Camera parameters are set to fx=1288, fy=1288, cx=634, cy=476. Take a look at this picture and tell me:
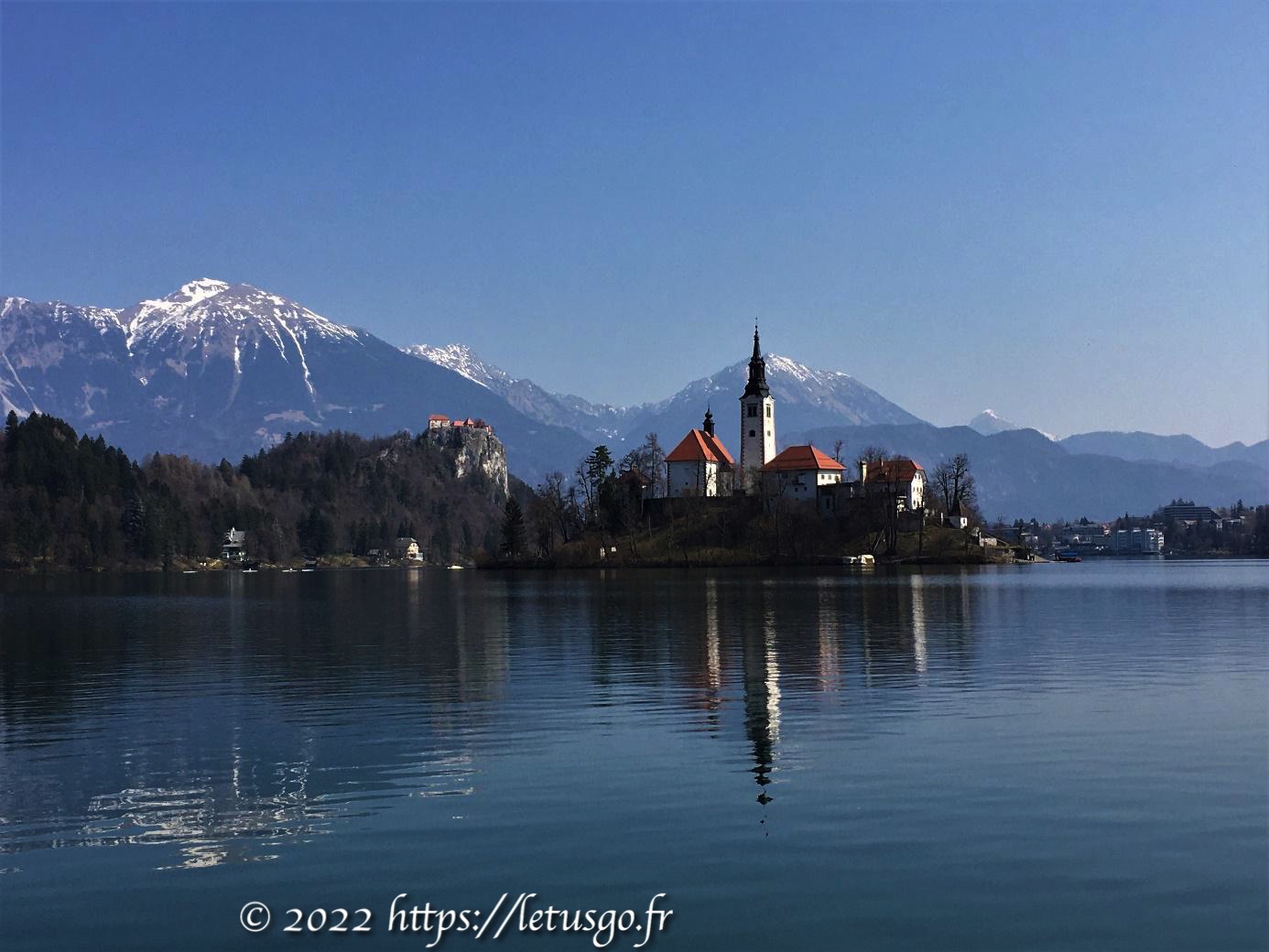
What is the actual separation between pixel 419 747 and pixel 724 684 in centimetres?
1456

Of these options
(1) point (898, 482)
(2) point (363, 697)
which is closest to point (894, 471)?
(1) point (898, 482)

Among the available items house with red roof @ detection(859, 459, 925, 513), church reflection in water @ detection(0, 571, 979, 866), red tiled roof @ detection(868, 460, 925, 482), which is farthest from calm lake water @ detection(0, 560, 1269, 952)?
red tiled roof @ detection(868, 460, 925, 482)

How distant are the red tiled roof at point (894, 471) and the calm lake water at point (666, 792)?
13490 cm

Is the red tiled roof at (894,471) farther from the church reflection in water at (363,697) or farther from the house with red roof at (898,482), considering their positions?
the church reflection in water at (363,697)

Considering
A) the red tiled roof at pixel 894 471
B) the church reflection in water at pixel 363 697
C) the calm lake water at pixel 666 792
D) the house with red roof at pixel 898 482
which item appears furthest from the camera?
the red tiled roof at pixel 894 471

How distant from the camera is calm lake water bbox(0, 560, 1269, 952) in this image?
59.2ft

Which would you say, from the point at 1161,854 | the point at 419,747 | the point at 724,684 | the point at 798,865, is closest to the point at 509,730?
the point at 419,747

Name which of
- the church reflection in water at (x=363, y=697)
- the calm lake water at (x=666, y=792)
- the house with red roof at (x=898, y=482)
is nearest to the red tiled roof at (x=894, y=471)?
the house with red roof at (x=898, y=482)

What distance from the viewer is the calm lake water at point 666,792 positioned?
18031mm

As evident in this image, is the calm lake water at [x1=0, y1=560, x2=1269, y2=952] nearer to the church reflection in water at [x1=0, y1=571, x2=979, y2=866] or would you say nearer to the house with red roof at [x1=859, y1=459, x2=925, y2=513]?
the church reflection in water at [x1=0, y1=571, x2=979, y2=866]

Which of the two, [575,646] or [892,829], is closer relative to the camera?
[892,829]

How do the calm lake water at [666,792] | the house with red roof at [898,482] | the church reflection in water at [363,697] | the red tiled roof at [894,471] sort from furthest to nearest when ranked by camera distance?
the red tiled roof at [894,471] → the house with red roof at [898,482] → the church reflection in water at [363,697] → the calm lake water at [666,792]

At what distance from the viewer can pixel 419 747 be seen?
30922 mm

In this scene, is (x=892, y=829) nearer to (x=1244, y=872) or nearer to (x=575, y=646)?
(x=1244, y=872)
